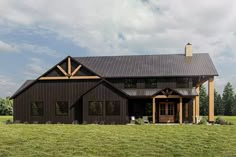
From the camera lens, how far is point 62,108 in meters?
31.6

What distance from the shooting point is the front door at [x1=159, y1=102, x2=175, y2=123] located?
32.5 metres

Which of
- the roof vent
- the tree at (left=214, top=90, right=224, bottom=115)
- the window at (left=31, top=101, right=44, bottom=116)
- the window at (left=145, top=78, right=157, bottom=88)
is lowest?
the tree at (left=214, top=90, right=224, bottom=115)

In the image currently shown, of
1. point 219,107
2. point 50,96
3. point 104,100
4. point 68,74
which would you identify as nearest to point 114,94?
point 104,100

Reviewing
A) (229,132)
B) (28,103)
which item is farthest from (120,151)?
(28,103)

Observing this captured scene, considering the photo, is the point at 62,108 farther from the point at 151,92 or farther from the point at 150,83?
the point at 150,83

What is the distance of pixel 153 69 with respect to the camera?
3434 cm

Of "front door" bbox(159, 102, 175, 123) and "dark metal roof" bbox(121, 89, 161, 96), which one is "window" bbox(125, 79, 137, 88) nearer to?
"dark metal roof" bbox(121, 89, 161, 96)

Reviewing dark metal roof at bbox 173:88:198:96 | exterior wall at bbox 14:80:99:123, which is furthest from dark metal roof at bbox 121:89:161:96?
exterior wall at bbox 14:80:99:123

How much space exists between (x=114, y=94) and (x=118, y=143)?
532 inches

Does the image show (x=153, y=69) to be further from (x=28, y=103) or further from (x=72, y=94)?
(x=28, y=103)

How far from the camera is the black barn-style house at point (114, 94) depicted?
30219 millimetres

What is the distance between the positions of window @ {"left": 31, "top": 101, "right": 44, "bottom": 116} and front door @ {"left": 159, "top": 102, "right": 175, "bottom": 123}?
11.6 m

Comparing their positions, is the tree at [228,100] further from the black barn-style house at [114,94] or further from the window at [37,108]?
the window at [37,108]

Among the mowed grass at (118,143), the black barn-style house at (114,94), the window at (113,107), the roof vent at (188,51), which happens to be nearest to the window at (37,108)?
the black barn-style house at (114,94)
